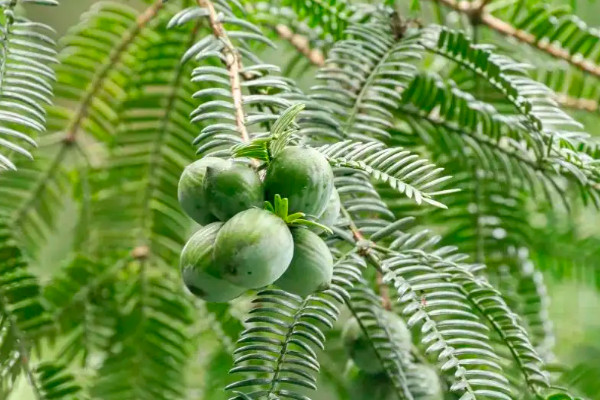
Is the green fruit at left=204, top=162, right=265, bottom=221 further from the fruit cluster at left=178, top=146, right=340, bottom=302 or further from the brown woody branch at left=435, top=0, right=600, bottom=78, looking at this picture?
the brown woody branch at left=435, top=0, right=600, bottom=78

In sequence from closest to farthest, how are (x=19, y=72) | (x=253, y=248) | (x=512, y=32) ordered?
1. (x=253, y=248)
2. (x=19, y=72)
3. (x=512, y=32)

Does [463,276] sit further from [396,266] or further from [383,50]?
[383,50]

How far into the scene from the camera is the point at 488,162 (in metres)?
0.57

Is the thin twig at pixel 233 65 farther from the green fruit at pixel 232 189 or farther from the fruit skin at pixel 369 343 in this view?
the fruit skin at pixel 369 343

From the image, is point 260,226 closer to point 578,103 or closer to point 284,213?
point 284,213

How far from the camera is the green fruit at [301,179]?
0.29 meters

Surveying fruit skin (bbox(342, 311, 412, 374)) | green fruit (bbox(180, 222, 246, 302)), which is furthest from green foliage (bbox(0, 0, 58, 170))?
fruit skin (bbox(342, 311, 412, 374))

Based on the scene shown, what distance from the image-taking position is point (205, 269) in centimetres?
30

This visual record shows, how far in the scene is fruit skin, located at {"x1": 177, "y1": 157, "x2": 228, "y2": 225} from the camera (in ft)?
1.03

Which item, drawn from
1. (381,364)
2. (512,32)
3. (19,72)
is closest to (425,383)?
(381,364)

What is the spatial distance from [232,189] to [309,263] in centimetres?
4

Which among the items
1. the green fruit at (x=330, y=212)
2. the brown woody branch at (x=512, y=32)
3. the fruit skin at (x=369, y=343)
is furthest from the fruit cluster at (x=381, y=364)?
the brown woody branch at (x=512, y=32)

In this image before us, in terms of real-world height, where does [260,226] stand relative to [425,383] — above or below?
above

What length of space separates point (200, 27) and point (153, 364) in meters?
0.27
